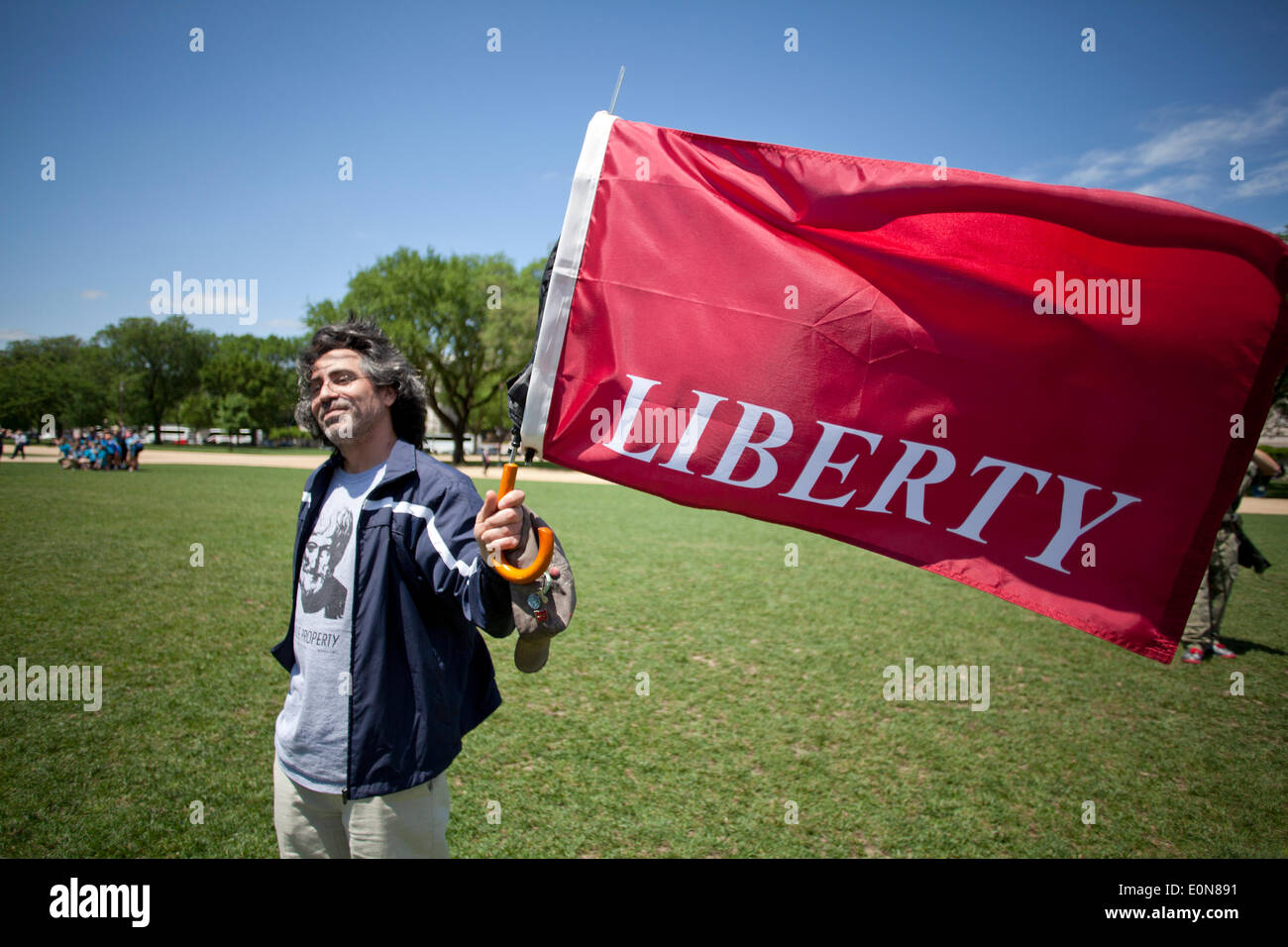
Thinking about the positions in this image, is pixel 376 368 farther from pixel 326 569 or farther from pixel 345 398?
pixel 326 569

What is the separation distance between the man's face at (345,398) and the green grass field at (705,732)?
104 inches

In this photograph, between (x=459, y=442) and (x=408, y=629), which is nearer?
(x=408, y=629)

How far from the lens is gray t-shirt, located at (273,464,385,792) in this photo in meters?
2.23

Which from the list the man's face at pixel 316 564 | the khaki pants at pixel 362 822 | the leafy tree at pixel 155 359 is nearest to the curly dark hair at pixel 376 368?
the man's face at pixel 316 564

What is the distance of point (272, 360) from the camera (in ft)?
308

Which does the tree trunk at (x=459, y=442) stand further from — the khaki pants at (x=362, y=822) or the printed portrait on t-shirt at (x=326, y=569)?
the khaki pants at (x=362, y=822)

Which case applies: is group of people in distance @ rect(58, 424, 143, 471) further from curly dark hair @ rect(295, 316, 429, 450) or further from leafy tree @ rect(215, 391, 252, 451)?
leafy tree @ rect(215, 391, 252, 451)

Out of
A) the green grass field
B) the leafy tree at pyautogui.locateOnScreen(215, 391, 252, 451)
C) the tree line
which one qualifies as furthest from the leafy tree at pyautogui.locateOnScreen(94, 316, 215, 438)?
the green grass field

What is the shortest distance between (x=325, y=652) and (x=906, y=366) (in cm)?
229

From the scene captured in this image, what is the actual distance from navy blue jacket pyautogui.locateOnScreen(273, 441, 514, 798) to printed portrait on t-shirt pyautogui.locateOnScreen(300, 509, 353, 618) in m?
0.09

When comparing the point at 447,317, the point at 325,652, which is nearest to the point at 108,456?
the point at 447,317

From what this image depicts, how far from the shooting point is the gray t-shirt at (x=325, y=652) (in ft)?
7.30

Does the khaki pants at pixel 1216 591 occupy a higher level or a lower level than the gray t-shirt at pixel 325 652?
lower
